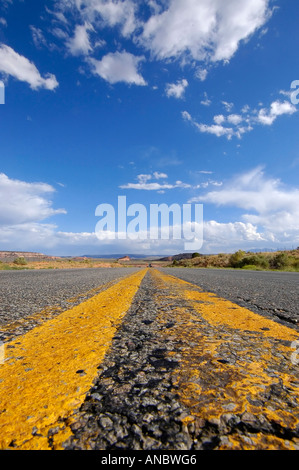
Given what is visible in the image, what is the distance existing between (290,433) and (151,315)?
1761 mm

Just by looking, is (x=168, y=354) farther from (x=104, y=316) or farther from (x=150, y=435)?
(x=104, y=316)

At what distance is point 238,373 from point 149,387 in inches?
17.5

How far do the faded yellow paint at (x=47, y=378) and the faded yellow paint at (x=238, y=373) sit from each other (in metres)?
0.44

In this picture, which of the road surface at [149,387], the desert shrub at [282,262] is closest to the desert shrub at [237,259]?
the desert shrub at [282,262]

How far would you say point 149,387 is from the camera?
3.38 ft

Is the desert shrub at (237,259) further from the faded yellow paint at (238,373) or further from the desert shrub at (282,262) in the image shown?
the faded yellow paint at (238,373)

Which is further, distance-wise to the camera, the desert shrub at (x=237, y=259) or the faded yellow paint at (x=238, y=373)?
the desert shrub at (x=237, y=259)

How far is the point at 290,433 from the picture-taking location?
74cm

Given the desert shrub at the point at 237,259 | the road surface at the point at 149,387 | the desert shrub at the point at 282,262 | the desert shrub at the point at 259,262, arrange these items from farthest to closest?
the desert shrub at the point at 237,259, the desert shrub at the point at 259,262, the desert shrub at the point at 282,262, the road surface at the point at 149,387

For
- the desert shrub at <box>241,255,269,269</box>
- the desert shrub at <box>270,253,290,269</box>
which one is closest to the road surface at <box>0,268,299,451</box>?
the desert shrub at <box>270,253,290,269</box>

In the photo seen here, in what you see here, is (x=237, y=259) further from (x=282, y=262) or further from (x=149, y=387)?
(x=149, y=387)

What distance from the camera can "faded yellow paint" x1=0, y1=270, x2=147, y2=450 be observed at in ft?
2.44

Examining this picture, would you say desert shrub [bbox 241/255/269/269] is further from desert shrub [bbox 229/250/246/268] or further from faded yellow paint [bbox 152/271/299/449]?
faded yellow paint [bbox 152/271/299/449]

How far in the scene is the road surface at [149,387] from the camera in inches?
28.5
